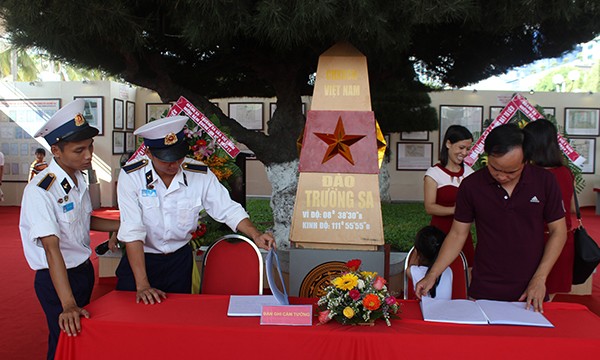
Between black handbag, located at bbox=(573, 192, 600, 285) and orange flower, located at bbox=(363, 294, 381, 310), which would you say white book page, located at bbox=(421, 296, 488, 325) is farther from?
black handbag, located at bbox=(573, 192, 600, 285)

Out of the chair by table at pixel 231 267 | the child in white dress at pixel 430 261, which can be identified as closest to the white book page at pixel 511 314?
the child in white dress at pixel 430 261

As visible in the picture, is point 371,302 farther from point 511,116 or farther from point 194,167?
point 511,116

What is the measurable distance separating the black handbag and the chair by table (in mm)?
1353

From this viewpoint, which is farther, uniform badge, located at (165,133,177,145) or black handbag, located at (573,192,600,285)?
black handbag, located at (573,192,600,285)

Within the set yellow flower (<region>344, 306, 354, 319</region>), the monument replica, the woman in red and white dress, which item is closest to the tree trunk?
the monument replica

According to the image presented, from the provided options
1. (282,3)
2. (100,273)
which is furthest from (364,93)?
(100,273)

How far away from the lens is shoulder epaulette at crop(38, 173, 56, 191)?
164cm

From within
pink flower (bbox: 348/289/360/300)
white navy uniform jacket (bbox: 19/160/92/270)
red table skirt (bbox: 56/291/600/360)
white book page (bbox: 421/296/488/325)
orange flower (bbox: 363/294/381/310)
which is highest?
white navy uniform jacket (bbox: 19/160/92/270)

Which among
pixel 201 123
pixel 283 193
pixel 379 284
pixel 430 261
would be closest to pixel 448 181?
pixel 430 261

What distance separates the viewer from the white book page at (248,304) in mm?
1557

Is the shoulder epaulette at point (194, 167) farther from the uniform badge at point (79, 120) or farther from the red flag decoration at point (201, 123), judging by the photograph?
the red flag decoration at point (201, 123)

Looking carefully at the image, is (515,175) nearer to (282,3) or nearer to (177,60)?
(282,3)

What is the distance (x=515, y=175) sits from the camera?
1693 mm

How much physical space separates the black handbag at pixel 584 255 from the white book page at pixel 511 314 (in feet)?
2.06
